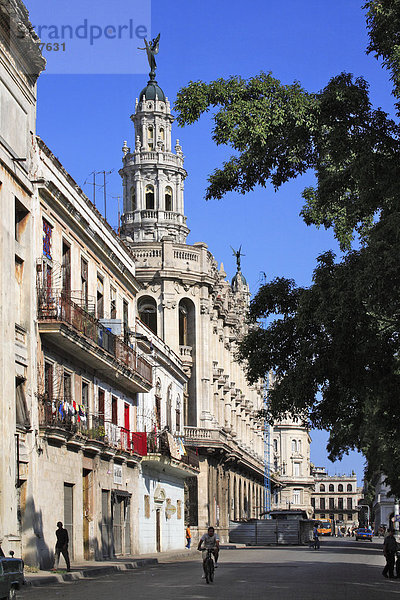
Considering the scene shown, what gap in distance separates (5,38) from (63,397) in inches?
417

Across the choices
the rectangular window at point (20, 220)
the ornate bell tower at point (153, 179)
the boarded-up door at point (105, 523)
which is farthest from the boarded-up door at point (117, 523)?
the ornate bell tower at point (153, 179)

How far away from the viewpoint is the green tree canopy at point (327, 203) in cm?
1625

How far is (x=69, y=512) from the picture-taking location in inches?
1181

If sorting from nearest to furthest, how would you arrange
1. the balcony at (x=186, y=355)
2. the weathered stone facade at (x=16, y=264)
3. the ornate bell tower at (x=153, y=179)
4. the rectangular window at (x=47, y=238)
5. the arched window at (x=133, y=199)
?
the weathered stone facade at (x=16, y=264), the rectangular window at (x=47, y=238), the balcony at (x=186, y=355), the ornate bell tower at (x=153, y=179), the arched window at (x=133, y=199)

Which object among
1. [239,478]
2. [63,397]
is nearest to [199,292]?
[239,478]

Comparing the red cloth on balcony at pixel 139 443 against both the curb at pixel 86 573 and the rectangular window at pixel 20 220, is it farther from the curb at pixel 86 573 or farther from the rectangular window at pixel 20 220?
the rectangular window at pixel 20 220

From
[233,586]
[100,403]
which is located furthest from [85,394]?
[233,586]

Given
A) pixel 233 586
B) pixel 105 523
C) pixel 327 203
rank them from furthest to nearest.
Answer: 1. pixel 105 523
2. pixel 233 586
3. pixel 327 203

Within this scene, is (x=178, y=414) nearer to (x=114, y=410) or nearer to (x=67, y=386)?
(x=114, y=410)

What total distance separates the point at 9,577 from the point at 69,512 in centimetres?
1502

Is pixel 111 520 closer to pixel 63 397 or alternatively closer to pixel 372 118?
pixel 63 397

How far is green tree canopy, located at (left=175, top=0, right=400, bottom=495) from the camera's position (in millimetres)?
16250

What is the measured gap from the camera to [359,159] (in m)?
16.2

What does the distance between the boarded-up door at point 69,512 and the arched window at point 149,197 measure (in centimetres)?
3970
